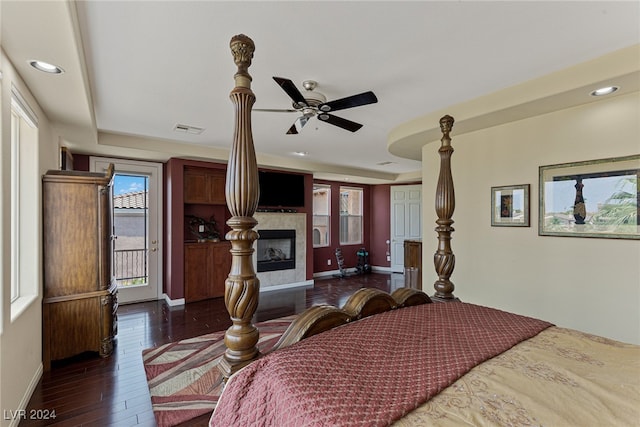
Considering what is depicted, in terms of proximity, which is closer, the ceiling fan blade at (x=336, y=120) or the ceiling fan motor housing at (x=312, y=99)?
the ceiling fan motor housing at (x=312, y=99)

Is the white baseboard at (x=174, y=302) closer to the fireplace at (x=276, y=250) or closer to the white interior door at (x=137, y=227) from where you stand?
the white interior door at (x=137, y=227)

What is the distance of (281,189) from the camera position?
6.24 m

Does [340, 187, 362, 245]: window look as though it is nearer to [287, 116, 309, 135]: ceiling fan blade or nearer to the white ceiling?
the white ceiling

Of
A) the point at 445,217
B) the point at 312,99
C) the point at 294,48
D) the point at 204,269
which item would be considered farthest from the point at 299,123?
the point at 204,269

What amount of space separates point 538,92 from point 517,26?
3.12 ft

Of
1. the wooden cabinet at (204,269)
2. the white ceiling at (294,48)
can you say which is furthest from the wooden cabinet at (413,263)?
the wooden cabinet at (204,269)

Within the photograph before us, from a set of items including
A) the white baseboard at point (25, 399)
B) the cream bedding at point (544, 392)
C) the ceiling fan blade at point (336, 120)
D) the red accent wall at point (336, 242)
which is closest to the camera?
the cream bedding at point (544, 392)

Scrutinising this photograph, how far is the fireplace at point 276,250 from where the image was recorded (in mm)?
6059

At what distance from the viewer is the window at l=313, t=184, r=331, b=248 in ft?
25.1

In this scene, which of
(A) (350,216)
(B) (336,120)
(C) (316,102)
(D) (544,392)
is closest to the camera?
(D) (544,392)

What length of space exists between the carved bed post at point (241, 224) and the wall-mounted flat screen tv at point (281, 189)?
178 inches

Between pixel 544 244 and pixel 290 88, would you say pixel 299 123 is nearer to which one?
pixel 290 88

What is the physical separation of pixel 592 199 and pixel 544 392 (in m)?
2.38

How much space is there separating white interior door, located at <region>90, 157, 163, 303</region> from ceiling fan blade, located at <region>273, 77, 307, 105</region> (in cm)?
396
